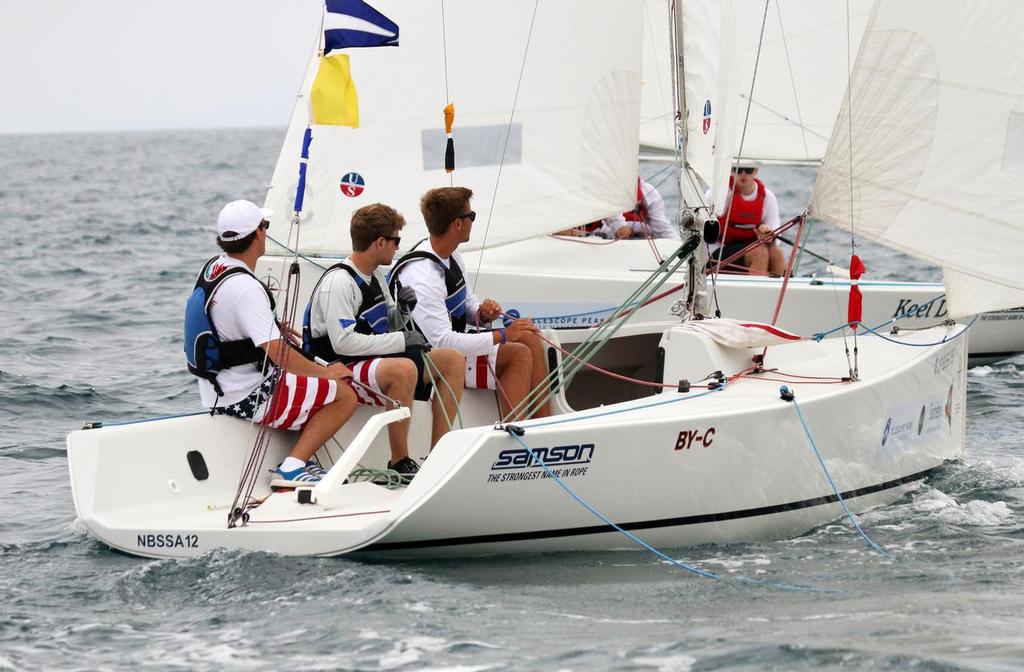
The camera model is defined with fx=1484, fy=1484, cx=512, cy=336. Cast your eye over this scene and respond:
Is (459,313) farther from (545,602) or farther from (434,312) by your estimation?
(545,602)

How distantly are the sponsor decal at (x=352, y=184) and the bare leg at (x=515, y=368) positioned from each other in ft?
7.31

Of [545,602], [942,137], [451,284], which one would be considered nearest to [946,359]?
[942,137]

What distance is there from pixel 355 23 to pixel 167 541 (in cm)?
243

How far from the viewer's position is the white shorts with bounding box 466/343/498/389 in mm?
5777

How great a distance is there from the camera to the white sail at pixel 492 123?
7.17 m

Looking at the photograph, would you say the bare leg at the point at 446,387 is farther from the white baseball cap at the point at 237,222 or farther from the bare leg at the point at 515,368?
the white baseball cap at the point at 237,222

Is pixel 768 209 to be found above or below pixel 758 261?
above

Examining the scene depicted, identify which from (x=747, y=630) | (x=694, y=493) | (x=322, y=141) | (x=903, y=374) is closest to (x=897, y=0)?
(x=903, y=374)

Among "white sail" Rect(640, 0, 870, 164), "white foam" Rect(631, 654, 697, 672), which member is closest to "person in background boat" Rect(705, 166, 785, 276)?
"white sail" Rect(640, 0, 870, 164)

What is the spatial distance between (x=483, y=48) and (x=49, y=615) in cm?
409

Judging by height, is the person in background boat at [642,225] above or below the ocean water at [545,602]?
above

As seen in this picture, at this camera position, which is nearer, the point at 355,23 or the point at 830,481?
the point at 830,481

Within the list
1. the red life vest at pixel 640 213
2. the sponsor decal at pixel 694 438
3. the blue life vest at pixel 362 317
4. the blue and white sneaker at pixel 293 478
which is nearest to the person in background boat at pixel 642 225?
the red life vest at pixel 640 213

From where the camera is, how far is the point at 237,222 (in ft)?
16.3
